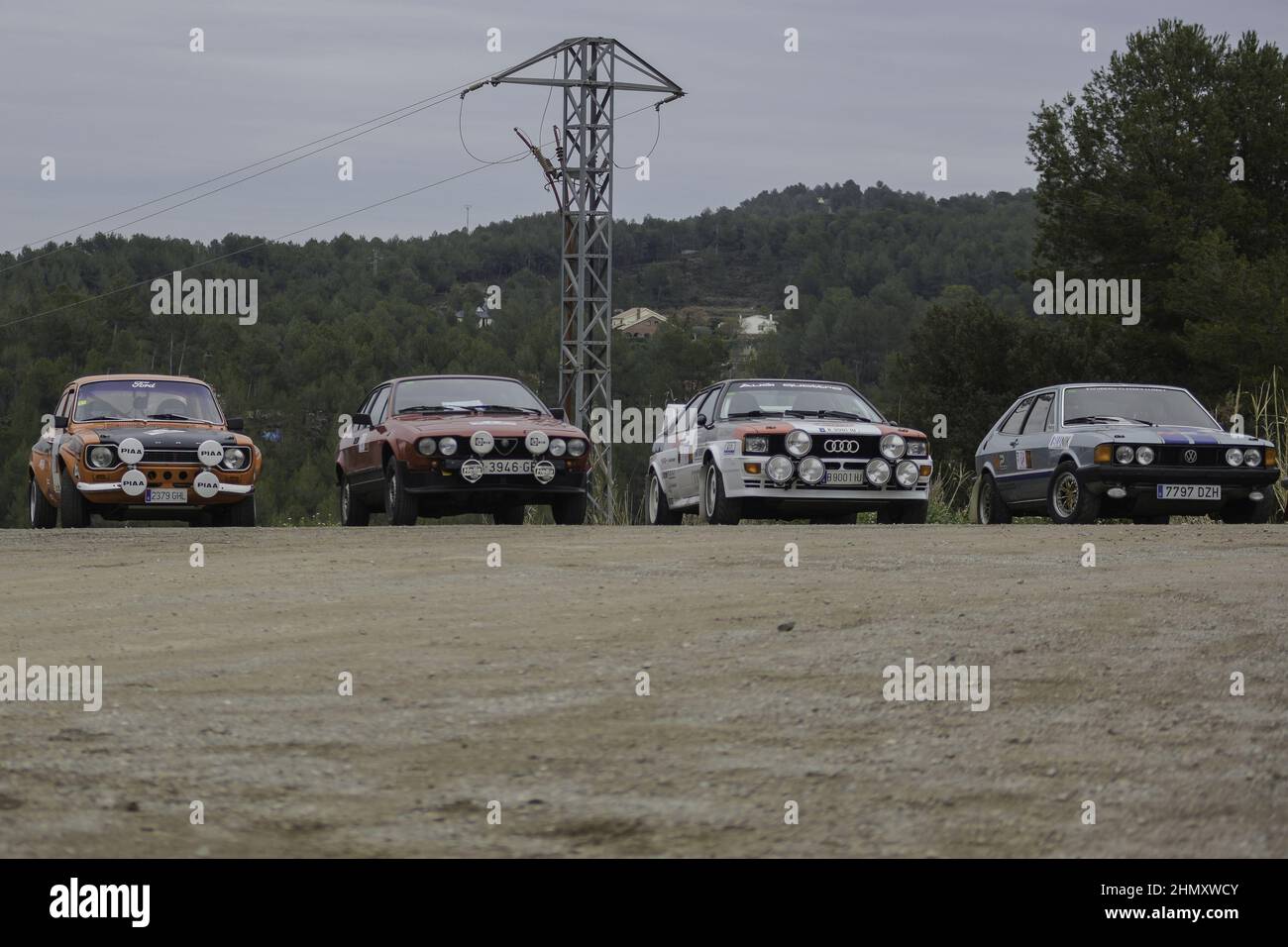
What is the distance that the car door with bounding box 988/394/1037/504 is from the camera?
1716cm

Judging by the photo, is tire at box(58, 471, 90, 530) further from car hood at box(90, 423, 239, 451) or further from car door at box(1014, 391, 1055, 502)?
car door at box(1014, 391, 1055, 502)

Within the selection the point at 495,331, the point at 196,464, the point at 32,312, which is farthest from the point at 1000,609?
the point at 32,312

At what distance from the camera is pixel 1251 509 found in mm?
16016

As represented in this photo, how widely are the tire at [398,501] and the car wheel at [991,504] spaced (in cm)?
596

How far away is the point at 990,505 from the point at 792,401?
2.60 meters

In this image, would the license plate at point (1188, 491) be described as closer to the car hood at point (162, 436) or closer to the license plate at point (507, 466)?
→ the license plate at point (507, 466)

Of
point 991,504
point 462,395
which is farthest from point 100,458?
point 991,504

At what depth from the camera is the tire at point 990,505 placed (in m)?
17.6

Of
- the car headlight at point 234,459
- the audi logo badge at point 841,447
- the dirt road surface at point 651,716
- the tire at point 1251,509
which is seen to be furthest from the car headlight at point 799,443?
the car headlight at point 234,459
